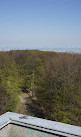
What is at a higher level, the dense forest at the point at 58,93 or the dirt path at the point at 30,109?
the dense forest at the point at 58,93

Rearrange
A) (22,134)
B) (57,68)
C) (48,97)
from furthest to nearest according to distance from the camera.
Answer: (57,68), (48,97), (22,134)

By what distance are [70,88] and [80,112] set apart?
2455 millimetres

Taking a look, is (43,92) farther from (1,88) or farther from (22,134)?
(22,134)

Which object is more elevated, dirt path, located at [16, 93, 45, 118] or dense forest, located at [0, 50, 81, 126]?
dense forest, located at [0, 50, 81, 126]

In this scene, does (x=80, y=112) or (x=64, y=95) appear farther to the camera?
(x=64, y=95)

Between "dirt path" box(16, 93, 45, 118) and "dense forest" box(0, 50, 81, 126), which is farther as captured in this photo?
"dirt path" box(16, 93, 45, 118)

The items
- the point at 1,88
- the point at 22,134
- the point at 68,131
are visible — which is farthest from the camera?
the point at 1,88

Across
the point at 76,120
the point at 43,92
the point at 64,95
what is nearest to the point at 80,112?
the point at 76,120

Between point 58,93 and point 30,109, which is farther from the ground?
point 58,93

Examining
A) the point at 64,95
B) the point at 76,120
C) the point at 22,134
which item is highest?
the point at 22,134

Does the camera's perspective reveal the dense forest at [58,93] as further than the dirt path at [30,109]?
No

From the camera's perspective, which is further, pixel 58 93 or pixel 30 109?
pixel 30 109

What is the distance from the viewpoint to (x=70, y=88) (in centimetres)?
1320

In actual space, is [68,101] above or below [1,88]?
below
